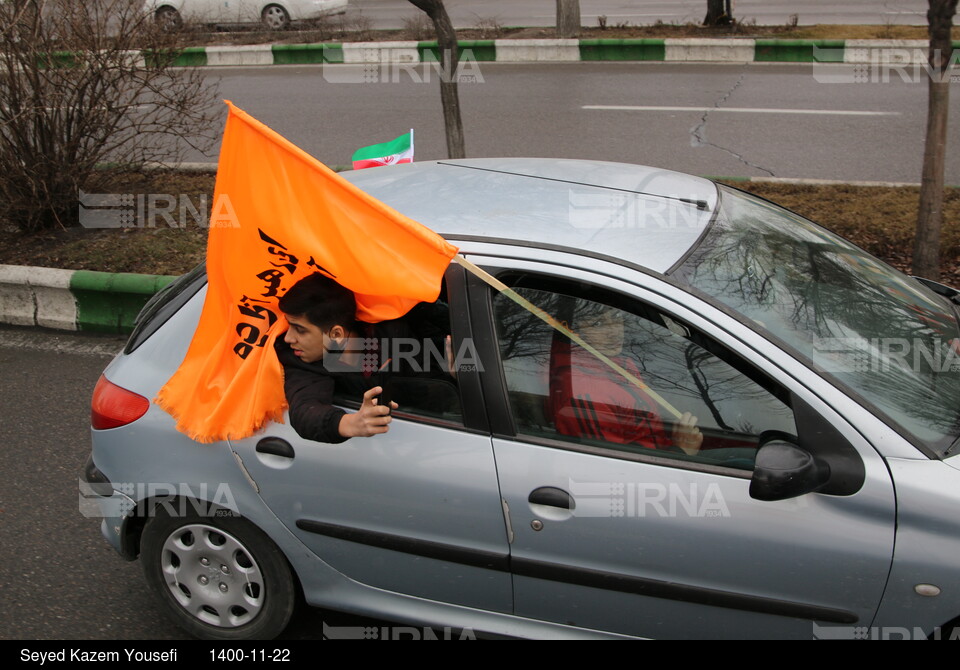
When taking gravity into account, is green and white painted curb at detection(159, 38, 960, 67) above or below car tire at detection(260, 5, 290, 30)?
below

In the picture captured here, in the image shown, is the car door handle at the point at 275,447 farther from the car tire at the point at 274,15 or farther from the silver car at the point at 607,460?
the car tire at the point at 274,15

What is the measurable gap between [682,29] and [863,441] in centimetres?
1383

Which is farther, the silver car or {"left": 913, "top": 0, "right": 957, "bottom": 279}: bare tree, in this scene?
{"left": 913, "top": 0, "right": 957, "bottom": 279}: bare tree

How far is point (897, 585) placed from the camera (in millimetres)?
2564

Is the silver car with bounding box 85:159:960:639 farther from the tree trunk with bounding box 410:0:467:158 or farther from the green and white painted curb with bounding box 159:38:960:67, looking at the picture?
the green and white painted curb with bounding box 159:38:960:67

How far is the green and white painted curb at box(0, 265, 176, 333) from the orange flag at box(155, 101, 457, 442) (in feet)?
9.91

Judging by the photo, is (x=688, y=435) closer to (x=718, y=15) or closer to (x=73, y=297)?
(x=73, y=297)

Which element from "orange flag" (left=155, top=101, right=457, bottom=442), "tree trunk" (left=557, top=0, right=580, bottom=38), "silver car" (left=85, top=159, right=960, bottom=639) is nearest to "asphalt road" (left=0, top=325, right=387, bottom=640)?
"silver car" (left=85, top=159, right=960, bottom=639)

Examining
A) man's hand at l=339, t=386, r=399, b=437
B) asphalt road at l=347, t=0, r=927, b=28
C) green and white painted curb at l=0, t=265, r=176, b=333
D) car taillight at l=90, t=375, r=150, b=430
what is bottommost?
green and white painted curb at l=0, t=265, r=176, b=333

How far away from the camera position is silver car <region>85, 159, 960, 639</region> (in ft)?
8.44

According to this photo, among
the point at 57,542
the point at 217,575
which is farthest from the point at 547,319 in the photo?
the point at 57,542

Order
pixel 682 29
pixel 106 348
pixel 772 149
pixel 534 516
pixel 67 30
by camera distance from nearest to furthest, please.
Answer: pixel 534 516
pixel 106 348
pixel 67 30
pixel 772 149
pixel 682 29
